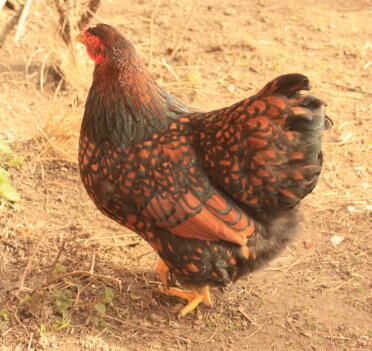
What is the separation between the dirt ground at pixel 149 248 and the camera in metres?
3.23

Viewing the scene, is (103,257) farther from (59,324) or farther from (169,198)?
(169,198)

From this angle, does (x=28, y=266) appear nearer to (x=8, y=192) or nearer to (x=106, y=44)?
(x=8, y=192)

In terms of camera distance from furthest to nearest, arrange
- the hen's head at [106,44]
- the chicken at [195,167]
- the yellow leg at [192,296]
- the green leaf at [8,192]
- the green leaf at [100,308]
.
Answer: the green leaf at [8,192]
the yellow leg at [192,296]
the green leaf at [100,308]
the hen's head at [106,44]
the chicken at [195,167]

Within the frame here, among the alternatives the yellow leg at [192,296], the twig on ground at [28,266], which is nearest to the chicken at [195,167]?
the yellow leg at [192,296]

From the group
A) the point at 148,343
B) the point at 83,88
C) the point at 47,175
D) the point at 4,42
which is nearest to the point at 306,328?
the point at 148,343

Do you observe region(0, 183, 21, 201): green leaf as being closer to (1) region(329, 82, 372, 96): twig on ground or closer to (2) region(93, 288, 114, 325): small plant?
(2) region(93, 288, 114, 325): small plant

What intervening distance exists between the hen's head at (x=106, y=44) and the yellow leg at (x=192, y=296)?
1472 millimetres

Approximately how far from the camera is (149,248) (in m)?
4.01

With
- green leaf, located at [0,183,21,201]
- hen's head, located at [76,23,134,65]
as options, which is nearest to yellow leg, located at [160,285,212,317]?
green leaf, located at [0,183,21,201]

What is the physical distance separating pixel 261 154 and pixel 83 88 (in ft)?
9.56

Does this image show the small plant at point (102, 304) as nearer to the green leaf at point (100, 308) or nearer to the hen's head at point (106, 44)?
the green leaf at point (100, 308)

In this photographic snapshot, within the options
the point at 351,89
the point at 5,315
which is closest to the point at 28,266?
the point at 5,315

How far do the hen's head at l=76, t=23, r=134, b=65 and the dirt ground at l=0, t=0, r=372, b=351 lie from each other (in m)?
1.15

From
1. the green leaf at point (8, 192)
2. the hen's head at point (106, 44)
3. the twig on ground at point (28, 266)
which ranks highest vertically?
the hen's head at point (106, 44)
